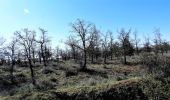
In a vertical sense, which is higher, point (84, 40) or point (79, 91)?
point (84, 40)

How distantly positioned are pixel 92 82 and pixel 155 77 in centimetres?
477

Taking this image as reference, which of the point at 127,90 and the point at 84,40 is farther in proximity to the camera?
the point at 84,40

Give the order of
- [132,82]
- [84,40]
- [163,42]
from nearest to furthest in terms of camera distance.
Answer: [132,82], [84,40], [163,42]

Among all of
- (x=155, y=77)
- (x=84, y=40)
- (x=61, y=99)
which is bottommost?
(x=61, y=99)

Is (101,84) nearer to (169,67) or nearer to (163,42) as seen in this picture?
(169,67)

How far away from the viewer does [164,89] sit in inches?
723

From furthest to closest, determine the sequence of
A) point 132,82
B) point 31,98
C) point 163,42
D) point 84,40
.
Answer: point 163,42 → point 84,40 → point 132,82 → point 31,98

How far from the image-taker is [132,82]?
1906 centimetres

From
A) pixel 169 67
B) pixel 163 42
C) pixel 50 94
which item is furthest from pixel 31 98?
pixel 163 42

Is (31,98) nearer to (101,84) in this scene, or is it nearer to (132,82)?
(101,84)

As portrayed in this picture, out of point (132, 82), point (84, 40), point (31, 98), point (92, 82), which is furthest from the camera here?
point (84, 40)

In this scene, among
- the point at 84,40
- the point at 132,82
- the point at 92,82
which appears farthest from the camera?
the point at 84,40

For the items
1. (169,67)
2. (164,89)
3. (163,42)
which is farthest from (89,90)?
(163,42)

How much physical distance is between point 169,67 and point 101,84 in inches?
236
